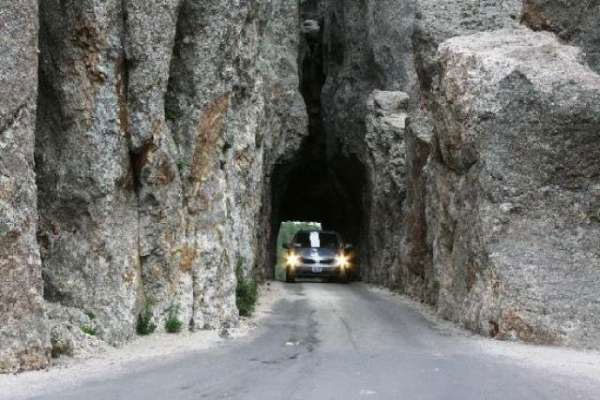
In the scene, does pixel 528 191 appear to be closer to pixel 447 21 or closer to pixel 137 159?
pixel 137 159

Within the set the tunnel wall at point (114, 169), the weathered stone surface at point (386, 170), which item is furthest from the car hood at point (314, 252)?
the tunnel wall at point (114, 169)

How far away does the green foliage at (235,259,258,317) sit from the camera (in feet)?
56.2

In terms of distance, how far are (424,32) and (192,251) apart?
1110 centimetres

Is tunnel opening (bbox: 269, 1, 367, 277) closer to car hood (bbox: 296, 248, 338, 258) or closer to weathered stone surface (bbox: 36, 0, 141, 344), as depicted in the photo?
car hood (bbox: 296, 248, 338, 258)

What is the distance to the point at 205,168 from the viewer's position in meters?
14.9

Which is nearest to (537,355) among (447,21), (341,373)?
(341,373)

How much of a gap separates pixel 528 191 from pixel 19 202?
355 inches

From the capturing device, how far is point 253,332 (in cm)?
1405

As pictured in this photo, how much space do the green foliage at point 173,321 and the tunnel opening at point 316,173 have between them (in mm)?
21607

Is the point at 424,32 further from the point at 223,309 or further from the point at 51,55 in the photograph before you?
the point at 51,55

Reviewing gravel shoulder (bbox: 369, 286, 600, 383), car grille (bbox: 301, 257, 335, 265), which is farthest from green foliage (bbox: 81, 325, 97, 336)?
car grille (bbox: 301, 257, 335, 265)

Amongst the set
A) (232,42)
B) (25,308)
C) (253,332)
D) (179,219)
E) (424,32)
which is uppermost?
(424,32)

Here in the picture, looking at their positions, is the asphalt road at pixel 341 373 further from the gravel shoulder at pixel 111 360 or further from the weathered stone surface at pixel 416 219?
the weathered stone surface at pixel 416 219

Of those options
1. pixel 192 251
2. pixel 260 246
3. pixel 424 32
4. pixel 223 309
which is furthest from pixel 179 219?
pixel 260 246
